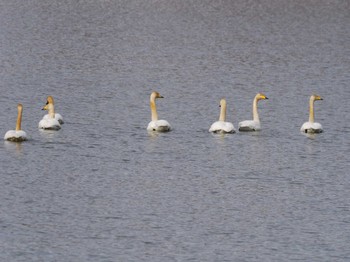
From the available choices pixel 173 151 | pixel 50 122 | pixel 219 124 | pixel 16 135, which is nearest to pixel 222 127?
pixel 219 124

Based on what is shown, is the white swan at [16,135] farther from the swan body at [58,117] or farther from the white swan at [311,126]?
the white swan at [311,126]

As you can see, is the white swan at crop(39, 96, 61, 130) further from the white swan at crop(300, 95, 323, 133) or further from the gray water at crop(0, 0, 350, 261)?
the white swan at crop(300, 95, 323, 133)

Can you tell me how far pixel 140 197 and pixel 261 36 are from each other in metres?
46.4

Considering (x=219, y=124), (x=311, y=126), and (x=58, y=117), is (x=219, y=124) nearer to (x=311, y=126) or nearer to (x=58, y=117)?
(x=311, y=126)

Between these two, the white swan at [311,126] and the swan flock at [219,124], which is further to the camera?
the white swan at [311,126]

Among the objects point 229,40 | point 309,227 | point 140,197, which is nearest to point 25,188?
point 140,197

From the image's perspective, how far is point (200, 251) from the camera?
3080cm

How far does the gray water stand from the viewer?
31891 mm

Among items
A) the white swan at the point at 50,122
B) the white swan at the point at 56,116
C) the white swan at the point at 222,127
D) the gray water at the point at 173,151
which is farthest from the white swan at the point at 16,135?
the white swan at the point at 222,127

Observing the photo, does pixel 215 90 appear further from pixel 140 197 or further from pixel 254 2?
pixel 254 2

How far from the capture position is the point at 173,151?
1704 inches

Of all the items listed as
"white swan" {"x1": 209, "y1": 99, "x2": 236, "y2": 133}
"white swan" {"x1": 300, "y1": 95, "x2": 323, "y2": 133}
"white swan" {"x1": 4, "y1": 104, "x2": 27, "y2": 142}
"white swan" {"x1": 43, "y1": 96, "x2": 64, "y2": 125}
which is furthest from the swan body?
"white swan" {"x1": 300, "y1": 95, "x2": 323, "y2": 133}

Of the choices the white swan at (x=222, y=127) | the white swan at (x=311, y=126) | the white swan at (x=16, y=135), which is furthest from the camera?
the white swan at (x=311, y=126)

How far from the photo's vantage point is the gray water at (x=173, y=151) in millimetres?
31891
